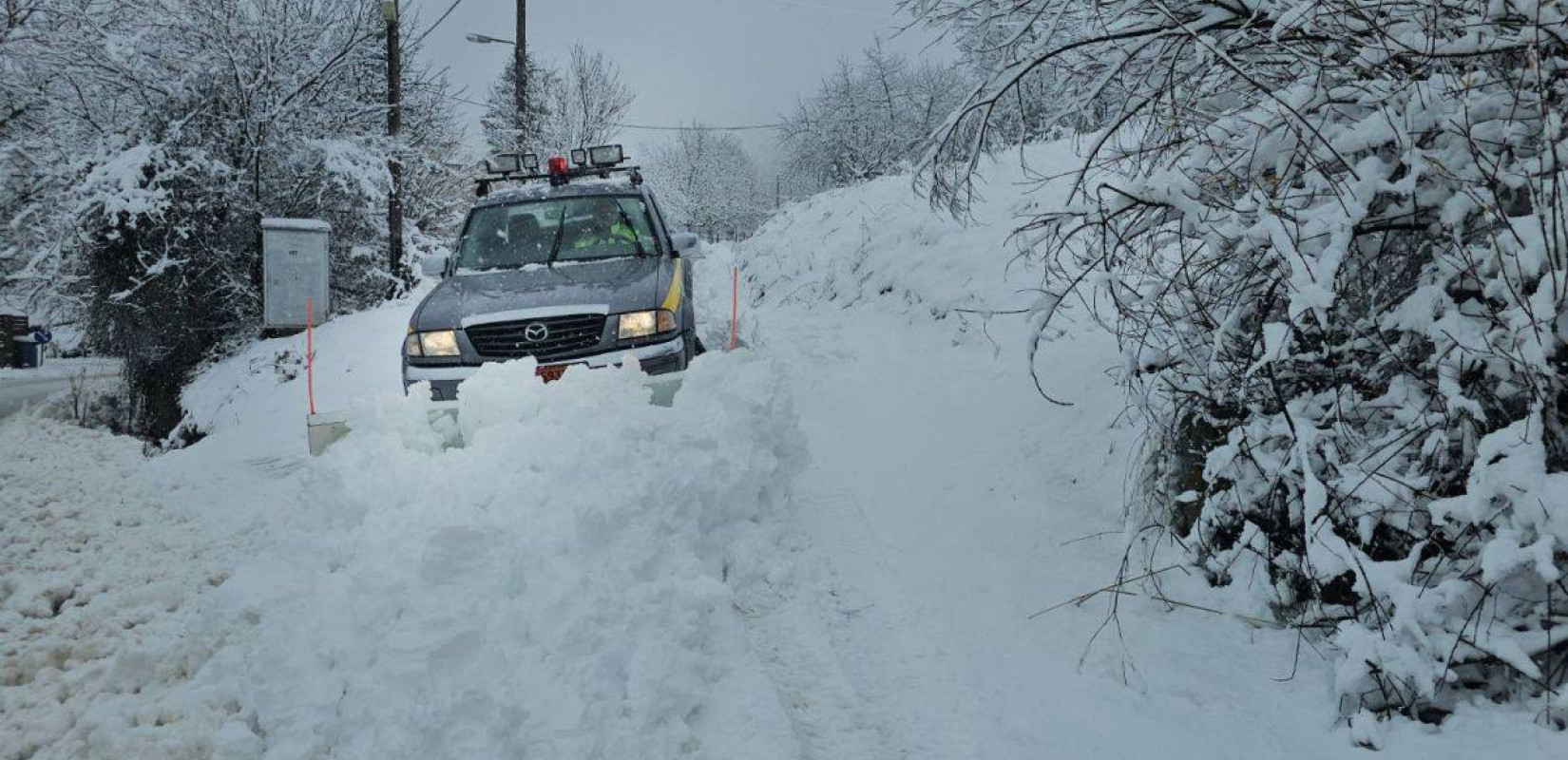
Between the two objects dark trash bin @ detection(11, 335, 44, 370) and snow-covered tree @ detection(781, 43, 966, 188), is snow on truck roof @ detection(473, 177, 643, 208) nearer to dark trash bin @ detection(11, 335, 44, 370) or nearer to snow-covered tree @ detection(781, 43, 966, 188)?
dark trash bin @ detection(11, 335, 44, 370)

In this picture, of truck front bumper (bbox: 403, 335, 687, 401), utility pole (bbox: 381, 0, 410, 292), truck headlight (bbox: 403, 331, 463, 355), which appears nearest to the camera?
truck front bumper (bbox: 403, 335, 687, 401)

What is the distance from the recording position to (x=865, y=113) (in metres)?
38.4

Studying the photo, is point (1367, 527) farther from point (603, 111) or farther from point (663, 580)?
point (603, 111)

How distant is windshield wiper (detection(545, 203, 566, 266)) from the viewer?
6.72m

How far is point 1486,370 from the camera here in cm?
240

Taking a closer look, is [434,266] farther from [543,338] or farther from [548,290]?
[543,338]

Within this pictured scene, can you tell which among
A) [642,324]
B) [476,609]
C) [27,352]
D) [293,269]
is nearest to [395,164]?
[293,269]

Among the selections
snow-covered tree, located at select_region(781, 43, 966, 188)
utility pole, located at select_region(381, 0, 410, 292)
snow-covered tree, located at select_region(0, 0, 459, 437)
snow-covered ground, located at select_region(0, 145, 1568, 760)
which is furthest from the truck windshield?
snow-covered tree, located at select_region(781, 43, 966, 188)

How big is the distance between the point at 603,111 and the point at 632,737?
104 feet

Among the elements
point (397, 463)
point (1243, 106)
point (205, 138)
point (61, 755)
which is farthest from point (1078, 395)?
point (205, 138)

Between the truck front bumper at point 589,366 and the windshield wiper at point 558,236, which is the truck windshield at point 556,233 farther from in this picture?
the truck front bumper at point 589,366

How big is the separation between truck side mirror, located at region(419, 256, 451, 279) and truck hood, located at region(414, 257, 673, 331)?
0.12 m

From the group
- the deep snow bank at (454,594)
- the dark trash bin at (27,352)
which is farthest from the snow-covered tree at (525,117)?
the deep snow bank at (454,594)

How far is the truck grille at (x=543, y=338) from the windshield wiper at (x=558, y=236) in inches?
44.9
